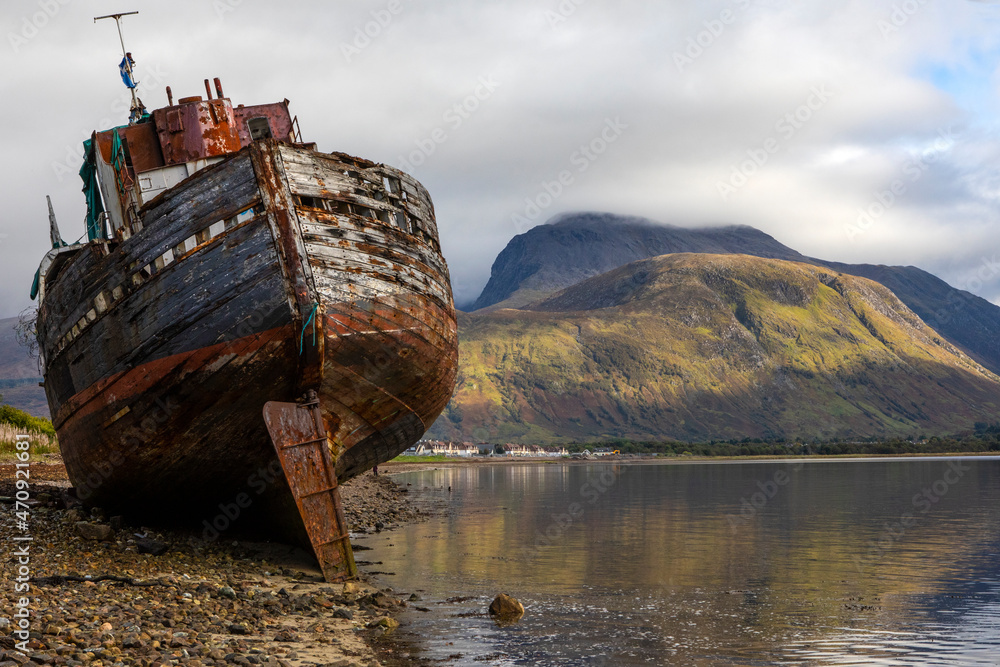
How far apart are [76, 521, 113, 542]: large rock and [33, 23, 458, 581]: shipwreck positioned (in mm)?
1004

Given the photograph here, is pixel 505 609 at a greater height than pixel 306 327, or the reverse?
pixel 306 327

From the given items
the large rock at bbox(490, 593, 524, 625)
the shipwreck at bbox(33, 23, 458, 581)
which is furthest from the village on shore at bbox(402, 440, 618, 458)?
the large rock at bbox(490, 593, 524, 625)

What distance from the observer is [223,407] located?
48.8 ft

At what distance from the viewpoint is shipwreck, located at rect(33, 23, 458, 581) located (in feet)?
47.1

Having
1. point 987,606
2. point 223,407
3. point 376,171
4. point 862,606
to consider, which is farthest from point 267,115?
point 987,606

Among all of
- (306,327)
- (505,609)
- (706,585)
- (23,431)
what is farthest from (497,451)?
(306,327)

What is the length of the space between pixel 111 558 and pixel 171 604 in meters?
3.23

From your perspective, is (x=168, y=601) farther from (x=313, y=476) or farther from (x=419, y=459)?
(x=419, y=459)

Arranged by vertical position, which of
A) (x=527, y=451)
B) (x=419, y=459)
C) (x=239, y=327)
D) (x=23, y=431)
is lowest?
(x=527, y=451)

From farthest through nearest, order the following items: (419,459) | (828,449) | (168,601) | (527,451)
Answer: (527,451)
(828,449)
(419,459)
(168,601)

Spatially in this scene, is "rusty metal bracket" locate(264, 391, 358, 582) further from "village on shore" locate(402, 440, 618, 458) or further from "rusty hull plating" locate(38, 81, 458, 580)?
"village on shore" locate(402, 440, 618, 458)

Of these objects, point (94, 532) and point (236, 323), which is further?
point (94, 532)

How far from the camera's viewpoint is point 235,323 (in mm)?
14250

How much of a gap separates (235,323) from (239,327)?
9 cm
